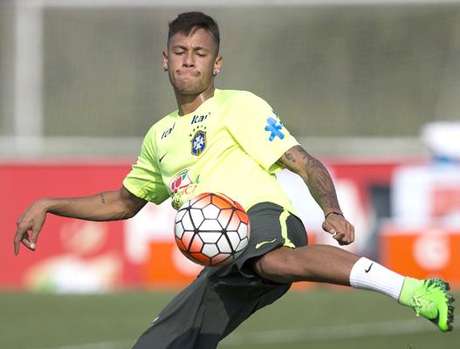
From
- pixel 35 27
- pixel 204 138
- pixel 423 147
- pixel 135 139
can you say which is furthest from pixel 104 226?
pixel 204 138

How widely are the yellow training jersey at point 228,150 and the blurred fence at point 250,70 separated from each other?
491 inches

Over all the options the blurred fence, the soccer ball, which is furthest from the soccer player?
the blurred fence

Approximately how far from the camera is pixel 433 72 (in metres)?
20.2

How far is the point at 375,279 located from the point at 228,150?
4.05 feet

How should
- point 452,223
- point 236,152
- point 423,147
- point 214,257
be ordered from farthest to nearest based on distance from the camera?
point 423,147 → point 452,223 → point 236,152 → point 214,257

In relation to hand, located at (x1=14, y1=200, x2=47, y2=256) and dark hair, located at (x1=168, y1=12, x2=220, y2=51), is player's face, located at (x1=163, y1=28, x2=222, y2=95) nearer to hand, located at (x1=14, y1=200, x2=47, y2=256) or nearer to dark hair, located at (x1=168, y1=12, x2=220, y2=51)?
dark hair, located at (x1=168, y1=12, x2=220, y2=51)

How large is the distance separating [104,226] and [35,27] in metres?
4.02

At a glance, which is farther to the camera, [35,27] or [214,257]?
[35,27]

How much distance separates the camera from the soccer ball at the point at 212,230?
6.77m

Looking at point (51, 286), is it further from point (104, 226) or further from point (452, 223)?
point (452, 223)

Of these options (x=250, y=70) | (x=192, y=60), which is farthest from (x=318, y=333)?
(x=250, y=70)

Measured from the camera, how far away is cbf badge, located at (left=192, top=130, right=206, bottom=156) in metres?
7.32

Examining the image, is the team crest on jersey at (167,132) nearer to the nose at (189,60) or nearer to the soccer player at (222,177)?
the soccer player at (222,177)

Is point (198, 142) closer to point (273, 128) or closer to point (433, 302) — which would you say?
point (273, 128)
